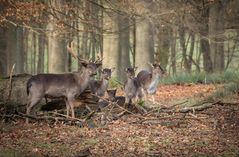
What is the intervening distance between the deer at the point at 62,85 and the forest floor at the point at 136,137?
2.17 feet

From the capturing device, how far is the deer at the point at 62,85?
12.9 m

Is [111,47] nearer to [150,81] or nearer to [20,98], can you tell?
[150,81]

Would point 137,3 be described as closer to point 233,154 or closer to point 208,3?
point 208,3

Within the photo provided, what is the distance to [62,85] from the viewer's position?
43.1ft

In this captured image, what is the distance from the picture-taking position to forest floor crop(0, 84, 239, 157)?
10.1 metres

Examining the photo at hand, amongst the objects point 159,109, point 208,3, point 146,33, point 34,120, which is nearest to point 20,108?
point 34,120

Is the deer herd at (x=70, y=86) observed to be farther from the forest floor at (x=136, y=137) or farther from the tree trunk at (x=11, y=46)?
the tree trunk at (x=11, y=46)

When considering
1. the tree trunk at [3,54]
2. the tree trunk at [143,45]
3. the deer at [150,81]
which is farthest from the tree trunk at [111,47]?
the deer at [150,81]

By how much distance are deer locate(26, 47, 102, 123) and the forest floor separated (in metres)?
0.66

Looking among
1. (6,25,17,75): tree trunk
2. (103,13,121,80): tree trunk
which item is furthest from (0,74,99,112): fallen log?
(6,25,17,75): tree trunk

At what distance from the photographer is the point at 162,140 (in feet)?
36.1

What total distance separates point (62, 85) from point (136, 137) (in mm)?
2697

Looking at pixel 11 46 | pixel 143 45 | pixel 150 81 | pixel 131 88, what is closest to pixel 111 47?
pixel 143 45

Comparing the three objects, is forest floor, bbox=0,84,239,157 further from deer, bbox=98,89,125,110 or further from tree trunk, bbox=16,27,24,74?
tree trunk, bbox=16,27,24,74
